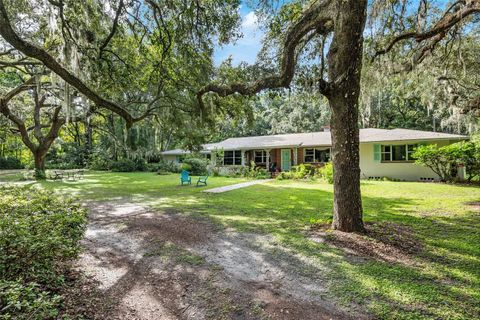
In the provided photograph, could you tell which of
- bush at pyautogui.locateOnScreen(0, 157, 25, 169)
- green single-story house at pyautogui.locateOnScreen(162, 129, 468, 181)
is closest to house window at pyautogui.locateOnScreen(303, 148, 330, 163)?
green single-story house at pyautogui.locateOnScreen(162, 129, 468, 181)

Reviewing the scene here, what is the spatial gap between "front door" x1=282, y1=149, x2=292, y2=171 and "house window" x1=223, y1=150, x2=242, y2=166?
4.04m

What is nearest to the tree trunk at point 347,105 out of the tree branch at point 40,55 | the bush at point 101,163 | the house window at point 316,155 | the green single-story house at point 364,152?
the tree branch at point 40,55

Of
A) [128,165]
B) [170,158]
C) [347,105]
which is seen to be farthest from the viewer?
[170,158]

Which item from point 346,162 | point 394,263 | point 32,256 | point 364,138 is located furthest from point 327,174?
point 32,256

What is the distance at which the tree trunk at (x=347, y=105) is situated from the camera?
492cm

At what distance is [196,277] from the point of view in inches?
143

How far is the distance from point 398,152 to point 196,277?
17.6m

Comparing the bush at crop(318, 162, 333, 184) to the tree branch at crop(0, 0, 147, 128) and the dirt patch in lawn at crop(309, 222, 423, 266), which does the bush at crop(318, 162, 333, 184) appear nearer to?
the dirt patch in lawn at crop(309, 222, 423, 266)

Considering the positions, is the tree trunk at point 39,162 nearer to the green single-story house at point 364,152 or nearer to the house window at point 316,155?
the green single-story house at point 364,152

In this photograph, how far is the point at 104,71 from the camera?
31.4 ft

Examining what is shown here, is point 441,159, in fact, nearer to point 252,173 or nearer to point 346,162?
point 252,173

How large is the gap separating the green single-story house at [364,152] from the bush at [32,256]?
602 inches

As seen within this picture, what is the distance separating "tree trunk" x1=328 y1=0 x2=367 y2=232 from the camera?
4.92 meters

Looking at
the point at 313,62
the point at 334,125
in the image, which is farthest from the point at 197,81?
the point at 334,125
